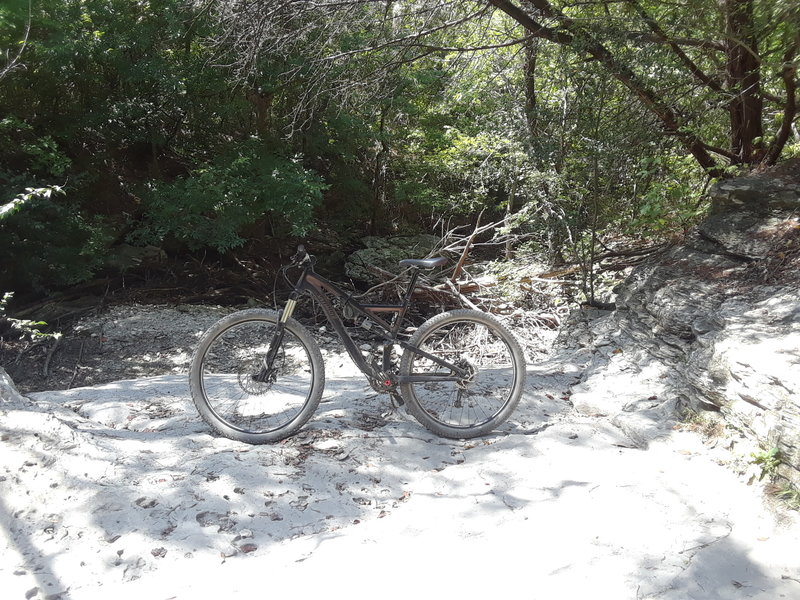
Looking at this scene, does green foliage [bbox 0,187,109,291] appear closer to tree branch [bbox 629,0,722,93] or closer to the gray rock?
the gray rock

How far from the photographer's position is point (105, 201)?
377 inches

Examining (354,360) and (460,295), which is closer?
(354,360)

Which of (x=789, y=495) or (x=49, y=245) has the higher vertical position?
(x=49, y=245)

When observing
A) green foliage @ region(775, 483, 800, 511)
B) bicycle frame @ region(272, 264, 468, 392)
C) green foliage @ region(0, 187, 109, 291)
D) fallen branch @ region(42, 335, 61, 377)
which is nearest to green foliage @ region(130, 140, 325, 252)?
green foliage @ region(0, 187, 109, 291)

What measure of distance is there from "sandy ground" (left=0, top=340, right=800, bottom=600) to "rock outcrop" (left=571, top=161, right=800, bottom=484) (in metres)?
0.32

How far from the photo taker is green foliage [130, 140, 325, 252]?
Answer: 861cm

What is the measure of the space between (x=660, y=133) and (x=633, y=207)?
114 centimetres

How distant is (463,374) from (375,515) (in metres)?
1.14

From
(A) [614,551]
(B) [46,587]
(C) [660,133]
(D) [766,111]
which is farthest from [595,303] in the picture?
(B) [46,587]

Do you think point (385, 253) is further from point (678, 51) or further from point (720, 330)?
point (720, 330)

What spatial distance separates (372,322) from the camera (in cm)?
356

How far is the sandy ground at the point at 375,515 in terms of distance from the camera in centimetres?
214

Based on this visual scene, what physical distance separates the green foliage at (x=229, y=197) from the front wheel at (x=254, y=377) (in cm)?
551

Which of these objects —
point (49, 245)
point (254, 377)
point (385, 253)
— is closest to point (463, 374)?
point (254, 377)
